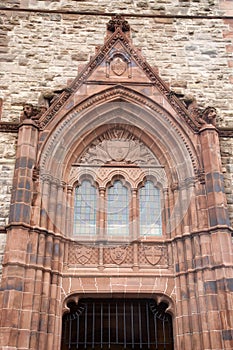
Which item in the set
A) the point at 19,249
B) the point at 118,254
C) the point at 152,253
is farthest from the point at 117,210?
the point at 19,249

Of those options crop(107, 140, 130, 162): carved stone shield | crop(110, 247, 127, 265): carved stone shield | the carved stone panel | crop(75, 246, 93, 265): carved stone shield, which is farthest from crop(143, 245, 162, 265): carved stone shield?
crop(107, 140, 130, 162): carved stone shield

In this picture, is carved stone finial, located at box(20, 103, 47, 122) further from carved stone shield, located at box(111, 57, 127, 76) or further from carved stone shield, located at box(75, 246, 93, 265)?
carved stone shield, located at box(75, 246, 93, 265)

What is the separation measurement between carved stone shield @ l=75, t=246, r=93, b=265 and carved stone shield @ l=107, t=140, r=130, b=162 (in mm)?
2729

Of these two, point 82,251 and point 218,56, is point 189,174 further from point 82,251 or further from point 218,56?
point 218,56

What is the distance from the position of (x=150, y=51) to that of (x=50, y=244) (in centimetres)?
693

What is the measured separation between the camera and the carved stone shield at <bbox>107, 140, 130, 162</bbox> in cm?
1236

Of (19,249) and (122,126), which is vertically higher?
(122,126)

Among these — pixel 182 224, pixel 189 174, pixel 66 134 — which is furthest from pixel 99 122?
pixel 182 224

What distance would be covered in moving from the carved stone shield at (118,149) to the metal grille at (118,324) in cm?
389

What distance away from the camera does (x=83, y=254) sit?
11.0 metres

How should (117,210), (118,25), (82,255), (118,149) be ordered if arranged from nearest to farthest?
(82,255)
(117,210)
(118,149)
(118,25)

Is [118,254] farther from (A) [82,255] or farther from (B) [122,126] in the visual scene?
(B) [122,126]

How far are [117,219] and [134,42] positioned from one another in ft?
18.9

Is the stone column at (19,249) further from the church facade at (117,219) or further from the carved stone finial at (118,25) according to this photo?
the carved stone finial at (118,25)
